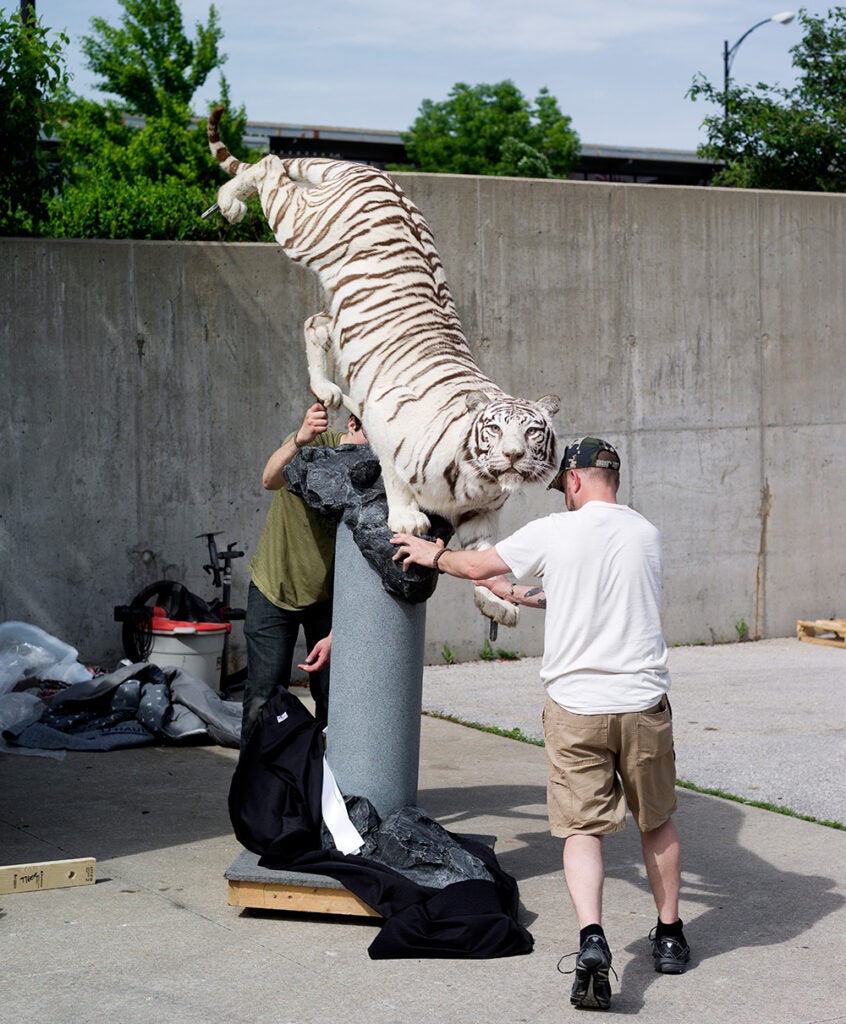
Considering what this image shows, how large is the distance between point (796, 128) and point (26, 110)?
41.8ft

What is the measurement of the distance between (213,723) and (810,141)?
13662mm

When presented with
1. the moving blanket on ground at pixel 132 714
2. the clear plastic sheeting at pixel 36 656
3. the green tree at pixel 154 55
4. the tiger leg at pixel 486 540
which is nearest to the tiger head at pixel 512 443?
the tiger leg at pixel 486 540

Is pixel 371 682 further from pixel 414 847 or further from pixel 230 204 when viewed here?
pixel 230 204

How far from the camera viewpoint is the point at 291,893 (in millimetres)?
4965

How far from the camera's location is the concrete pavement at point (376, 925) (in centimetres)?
425

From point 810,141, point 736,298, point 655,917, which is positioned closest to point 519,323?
point 736,298

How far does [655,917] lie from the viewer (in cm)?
513

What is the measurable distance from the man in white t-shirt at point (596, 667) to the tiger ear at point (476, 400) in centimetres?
35

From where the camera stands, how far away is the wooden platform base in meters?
4.93

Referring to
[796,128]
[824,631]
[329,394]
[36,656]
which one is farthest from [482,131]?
[329,394]

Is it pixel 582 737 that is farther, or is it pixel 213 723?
pixel 213 723

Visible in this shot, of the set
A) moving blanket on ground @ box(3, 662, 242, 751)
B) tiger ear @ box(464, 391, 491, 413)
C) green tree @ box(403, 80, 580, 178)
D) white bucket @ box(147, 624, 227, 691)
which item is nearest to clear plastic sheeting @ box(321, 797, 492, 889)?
tiger ear @ box(464, 391, 491, 413)

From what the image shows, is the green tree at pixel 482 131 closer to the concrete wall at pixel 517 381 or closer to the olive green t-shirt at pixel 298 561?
the concrete wall at pixel 517 381

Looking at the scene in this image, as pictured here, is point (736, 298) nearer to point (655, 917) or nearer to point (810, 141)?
point (655, 917)
